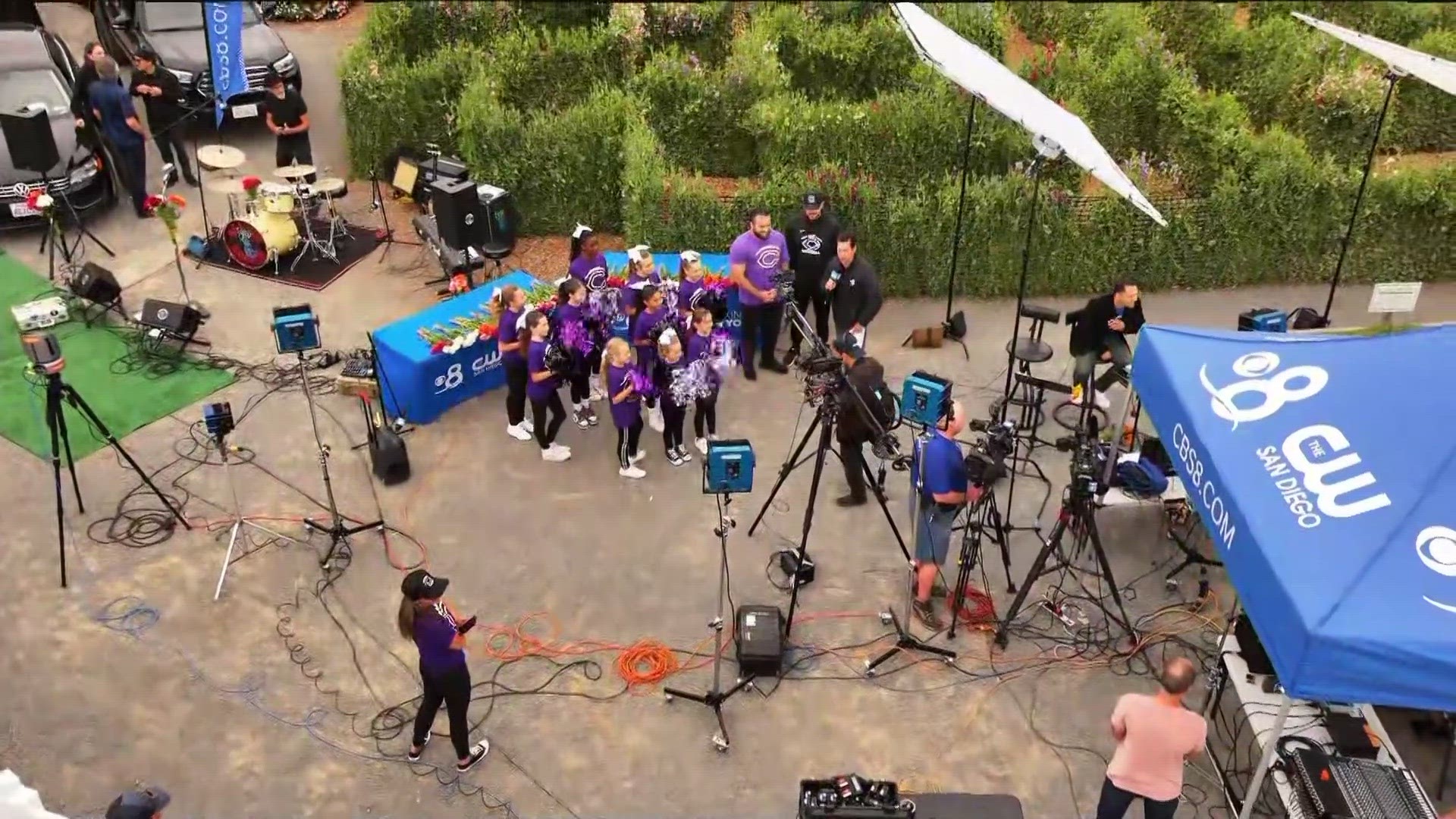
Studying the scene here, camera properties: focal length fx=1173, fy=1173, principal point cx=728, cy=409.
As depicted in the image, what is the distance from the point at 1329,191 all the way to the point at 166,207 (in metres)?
12.1

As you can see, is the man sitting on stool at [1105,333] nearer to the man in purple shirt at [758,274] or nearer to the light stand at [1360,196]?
the light stand at [1360,196]

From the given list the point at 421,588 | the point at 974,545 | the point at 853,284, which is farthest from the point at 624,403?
the point at 421,588

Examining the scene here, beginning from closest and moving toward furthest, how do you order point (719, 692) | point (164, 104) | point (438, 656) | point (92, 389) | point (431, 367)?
point (438, 656) → point (719, 692) → point (431, 367) → point (92, 389) → point (164, 104)

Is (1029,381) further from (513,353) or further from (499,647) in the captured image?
(499,647)

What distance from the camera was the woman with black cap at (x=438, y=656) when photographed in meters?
6.75

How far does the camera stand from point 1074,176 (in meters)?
13.7

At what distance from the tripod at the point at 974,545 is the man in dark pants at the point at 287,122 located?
9122 millimetres

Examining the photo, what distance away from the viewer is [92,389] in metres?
11.3

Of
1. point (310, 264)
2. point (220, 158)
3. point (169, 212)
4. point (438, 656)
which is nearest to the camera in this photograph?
point (438, 656)

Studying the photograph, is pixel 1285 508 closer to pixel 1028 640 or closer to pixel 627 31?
pixel 1028 640

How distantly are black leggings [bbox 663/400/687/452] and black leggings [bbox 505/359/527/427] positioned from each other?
1.28 m

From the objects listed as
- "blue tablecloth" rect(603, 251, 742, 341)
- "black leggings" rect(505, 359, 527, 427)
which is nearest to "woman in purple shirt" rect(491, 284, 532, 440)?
"black leggings" rect(505, 359, 527, 427)

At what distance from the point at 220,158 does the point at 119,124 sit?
2303 mm

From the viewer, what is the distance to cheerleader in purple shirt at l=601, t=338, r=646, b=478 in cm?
970
